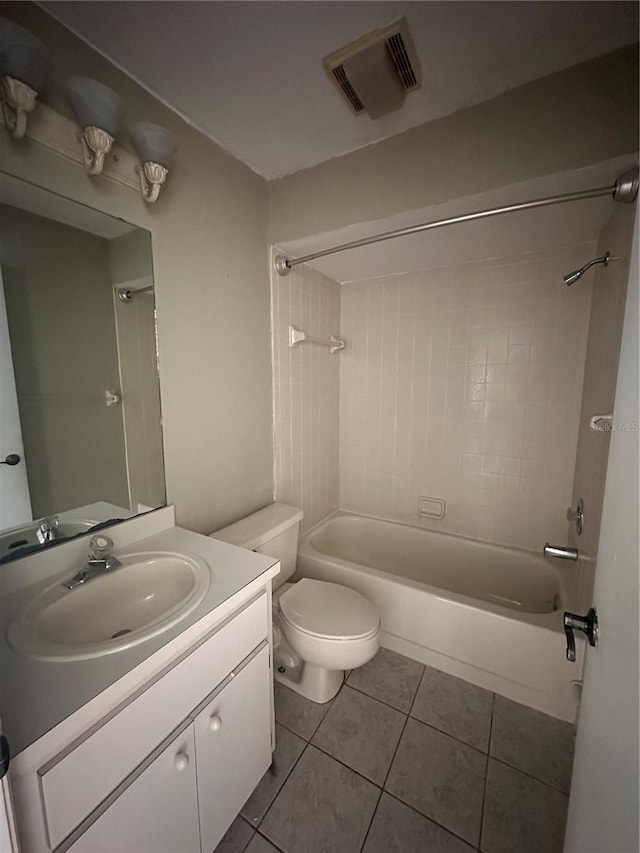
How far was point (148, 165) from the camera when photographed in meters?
1.06

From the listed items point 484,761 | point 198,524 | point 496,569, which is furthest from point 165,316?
point 496,569

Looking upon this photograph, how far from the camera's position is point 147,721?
0.69m

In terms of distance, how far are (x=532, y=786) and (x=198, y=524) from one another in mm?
1550

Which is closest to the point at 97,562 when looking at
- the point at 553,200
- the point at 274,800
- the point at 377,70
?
the point at 274,800

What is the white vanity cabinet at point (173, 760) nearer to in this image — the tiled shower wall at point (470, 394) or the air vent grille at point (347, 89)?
the tiled shower wall at point (470, 394)

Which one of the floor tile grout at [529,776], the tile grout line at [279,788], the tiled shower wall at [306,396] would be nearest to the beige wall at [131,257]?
the tiled shower wall at [306,396]

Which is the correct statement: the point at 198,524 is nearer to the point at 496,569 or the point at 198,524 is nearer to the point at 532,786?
the point at 532,786

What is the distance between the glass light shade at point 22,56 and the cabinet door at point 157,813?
5.25 ft

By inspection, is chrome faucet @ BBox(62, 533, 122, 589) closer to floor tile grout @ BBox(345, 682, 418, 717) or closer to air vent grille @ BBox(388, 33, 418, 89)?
floor tile grout @ BBox(345, 682, 418, 717)

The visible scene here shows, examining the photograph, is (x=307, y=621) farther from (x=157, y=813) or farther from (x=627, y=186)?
Result: (x=627, y=186)

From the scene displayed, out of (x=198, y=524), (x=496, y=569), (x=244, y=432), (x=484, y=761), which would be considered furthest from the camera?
(x=496, y=569)

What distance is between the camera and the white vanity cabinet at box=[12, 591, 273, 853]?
57cm

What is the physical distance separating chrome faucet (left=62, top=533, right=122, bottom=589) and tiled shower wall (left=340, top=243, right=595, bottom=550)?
1.78m


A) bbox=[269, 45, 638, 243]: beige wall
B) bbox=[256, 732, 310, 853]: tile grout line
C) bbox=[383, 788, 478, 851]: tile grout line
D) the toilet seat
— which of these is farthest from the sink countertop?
bbox=[269, 45, 638, 243]: beige wall
